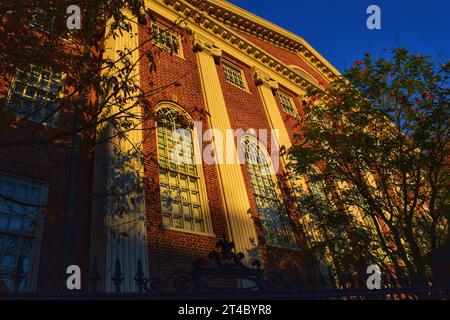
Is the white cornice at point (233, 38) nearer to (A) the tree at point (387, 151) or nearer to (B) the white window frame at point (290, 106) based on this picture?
(B) the white window frame at point (290, 106)

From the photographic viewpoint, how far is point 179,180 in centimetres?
1037

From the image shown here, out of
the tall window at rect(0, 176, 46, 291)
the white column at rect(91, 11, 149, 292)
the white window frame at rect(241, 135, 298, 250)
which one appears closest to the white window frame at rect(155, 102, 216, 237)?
the white column at rect(91, 11, 149, 292)

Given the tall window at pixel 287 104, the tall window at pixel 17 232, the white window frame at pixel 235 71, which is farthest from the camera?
the tall window at pixel 287 104

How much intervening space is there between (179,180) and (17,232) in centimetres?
460

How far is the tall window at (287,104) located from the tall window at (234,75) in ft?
10.2

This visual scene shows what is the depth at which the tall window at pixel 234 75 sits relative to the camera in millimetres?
16720

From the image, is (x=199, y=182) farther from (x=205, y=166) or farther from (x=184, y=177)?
(x=205, y=166)

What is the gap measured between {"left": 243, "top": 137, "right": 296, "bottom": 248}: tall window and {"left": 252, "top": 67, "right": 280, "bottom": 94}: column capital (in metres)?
4.91

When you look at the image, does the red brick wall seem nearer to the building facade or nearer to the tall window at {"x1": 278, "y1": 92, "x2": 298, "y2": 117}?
the building facade

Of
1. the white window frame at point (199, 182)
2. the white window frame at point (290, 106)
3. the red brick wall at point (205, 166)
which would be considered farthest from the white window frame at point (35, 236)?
the white window frame at point (290, 106)
